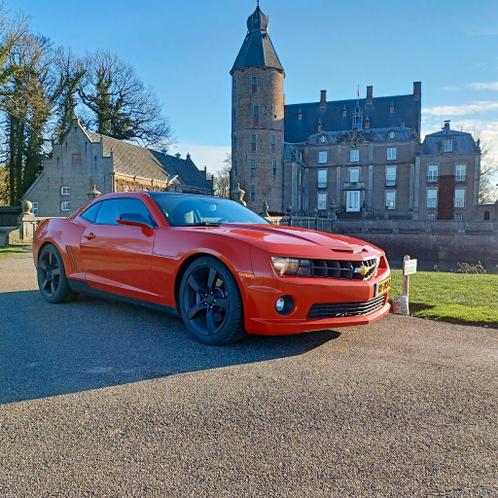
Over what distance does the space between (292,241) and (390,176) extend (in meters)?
60.2

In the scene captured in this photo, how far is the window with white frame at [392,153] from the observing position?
60750mm

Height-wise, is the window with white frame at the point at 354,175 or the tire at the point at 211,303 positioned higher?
the window with white frame at the point at 354,175

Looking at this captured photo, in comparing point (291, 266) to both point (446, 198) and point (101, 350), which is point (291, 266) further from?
point (446, 198)

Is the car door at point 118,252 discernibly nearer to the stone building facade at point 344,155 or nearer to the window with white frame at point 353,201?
the stone building facade at point 344,155

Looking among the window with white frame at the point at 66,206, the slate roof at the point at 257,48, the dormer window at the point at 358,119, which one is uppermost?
the slate roof at the point at 257,48

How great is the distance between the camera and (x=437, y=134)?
58.9 m

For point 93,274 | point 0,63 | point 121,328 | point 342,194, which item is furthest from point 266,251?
point 342,194

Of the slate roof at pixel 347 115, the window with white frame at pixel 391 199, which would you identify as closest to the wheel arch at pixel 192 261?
the window with white frame at pixel 391 199

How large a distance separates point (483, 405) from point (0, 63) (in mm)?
27826

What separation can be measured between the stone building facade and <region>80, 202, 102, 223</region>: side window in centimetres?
5054

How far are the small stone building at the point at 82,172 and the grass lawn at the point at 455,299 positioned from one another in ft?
120

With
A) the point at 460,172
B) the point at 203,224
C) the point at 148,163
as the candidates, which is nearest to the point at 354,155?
the point at 460,172

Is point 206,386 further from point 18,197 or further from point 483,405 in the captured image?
point 18,197

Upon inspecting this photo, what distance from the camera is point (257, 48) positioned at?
55.5 m
